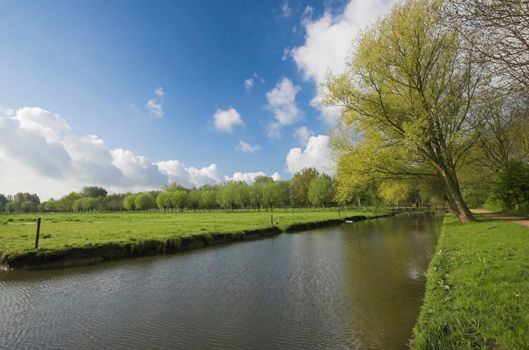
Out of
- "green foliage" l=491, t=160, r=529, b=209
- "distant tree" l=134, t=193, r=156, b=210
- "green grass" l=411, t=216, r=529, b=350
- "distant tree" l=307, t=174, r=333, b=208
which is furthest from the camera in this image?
"distant tree" l=134, t=193, r=156, b=210

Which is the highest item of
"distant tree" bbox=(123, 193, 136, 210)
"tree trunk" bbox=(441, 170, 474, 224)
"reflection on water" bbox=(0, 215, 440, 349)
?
"distant tree" bbox=(123, 193, 136, 210)

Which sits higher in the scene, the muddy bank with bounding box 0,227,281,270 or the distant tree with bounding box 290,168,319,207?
the distant tree with bounding box 290,168,319,207

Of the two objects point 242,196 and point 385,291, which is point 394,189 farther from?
point 242,196

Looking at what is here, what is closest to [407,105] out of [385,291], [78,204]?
[385,291]

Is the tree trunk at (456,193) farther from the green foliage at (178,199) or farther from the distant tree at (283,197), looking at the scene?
the green foliage at (178,199)

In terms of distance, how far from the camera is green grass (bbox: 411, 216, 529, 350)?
17.2ft

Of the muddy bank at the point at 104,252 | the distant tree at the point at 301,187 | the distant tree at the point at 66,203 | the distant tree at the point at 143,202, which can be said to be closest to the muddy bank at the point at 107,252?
the muddy bank at the point at 104,252

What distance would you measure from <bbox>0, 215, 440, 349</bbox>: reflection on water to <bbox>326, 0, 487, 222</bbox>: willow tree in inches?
342

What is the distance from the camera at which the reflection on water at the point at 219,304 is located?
24.3 feet

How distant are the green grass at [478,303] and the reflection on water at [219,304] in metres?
0.92

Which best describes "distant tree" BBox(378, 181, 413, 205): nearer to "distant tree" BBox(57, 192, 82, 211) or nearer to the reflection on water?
the reflection on water

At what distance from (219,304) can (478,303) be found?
6916 mm

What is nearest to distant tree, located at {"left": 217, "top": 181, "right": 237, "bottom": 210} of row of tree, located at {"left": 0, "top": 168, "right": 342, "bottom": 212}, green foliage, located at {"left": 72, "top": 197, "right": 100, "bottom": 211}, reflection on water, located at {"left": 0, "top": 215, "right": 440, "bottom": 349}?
row of tree, located at {"left": 0, "top": 168, "right": 342, "bottom": 212}

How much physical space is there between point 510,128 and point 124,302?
3789 centimetres
